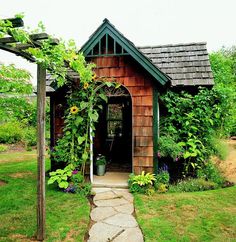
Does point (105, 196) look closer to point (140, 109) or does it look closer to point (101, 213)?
point (101, 213)

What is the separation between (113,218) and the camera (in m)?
4.72

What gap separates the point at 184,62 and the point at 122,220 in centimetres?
572

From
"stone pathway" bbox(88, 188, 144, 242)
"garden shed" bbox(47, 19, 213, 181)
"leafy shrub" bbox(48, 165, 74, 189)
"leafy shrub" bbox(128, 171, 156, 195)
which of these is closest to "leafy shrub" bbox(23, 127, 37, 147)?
"garden shed" bbox(47, 19, 213, 181)

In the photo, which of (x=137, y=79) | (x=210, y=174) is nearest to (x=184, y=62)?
(x=137, y=79)

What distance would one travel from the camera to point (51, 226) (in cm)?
435

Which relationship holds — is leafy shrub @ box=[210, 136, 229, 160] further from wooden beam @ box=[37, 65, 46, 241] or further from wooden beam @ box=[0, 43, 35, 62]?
wooden beam @ box=[0, 43, 35, 62]

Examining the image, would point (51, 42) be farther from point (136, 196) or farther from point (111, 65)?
point (136, 196)

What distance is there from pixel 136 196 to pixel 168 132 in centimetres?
220

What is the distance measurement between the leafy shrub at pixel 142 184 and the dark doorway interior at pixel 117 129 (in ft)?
11.9

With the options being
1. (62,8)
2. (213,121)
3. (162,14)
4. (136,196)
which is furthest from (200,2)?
(136,196)

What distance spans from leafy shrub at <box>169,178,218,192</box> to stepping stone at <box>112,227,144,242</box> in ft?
7.58

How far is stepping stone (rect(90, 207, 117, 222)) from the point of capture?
188 inches

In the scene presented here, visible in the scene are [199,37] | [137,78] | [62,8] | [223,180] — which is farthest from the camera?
[199,37]

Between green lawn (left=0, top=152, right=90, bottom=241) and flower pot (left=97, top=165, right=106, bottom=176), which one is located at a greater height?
flower pot (left=97, top=165, right=106, bottom=176)
